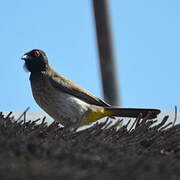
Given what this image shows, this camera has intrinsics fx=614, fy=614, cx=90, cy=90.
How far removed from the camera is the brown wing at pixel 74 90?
7.05m

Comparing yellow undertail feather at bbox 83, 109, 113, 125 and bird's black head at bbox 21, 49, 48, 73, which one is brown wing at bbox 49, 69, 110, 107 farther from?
bird's black head at bbox 21, 49, 48, 73

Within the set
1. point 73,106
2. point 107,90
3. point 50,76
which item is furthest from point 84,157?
point 107,90

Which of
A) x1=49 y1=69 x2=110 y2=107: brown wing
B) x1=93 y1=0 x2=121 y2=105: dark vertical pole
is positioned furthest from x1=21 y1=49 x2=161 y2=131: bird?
x1=93 y1=0 x2=121 y2=105: dark vertical pole

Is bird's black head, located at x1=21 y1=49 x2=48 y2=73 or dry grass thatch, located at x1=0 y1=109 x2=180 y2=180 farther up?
bird's black head, located at x1=21 y1=49 x2=48 y2=73

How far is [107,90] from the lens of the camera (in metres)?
8.84

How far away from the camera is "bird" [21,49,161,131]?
6.72 metres

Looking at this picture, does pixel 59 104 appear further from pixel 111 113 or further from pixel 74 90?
pixel 111 113

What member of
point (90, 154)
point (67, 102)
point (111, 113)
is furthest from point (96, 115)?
point (90, 154)

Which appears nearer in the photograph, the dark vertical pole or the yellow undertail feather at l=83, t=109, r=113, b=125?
the yellow undertail feather at l=83, t=109, r=113, b=125

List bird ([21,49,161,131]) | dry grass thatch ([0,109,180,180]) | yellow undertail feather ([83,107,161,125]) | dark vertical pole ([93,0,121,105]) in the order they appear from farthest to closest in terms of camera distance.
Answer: dark vertical pole ([93,0,121,105])
bird ([21,49,161,131])
yellow undertail feather ([83,107,161,125])
dry grass thatch ([0,109,180,180])

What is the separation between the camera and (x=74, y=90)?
712 centimetres

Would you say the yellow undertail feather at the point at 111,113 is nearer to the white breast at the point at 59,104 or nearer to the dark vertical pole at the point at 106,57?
the white breast at the point at 59,104

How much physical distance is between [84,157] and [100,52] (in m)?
6.38

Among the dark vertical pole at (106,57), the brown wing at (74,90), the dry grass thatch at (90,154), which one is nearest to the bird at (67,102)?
the brown wing at (74,90)
